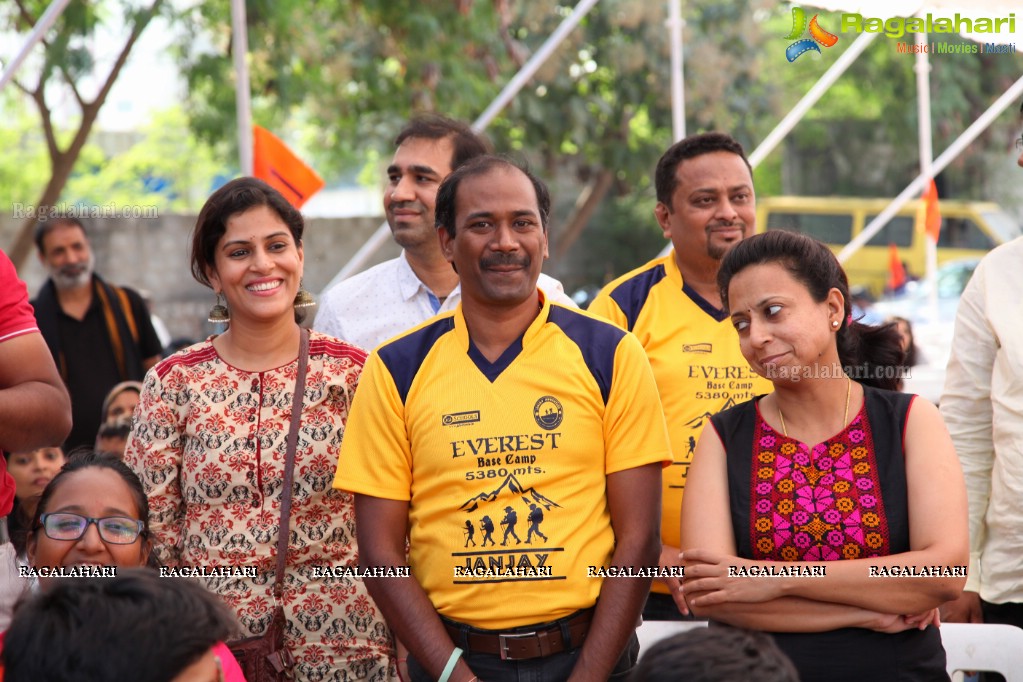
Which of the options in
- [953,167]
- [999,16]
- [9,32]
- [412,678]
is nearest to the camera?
[412,678]

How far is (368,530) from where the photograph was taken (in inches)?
115

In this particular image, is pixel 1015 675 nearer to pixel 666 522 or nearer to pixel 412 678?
pixel 666 522

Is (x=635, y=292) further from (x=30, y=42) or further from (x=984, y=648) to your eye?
(x=30, y=42)

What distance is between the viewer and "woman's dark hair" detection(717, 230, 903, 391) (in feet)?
9.73

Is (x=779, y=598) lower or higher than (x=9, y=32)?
lower

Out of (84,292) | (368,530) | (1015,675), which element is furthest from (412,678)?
(84,292)

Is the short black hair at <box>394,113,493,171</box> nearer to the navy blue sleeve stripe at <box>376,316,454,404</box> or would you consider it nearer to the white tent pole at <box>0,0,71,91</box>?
the navy blue sleeve stripe at <box>376,316,454,404</box>

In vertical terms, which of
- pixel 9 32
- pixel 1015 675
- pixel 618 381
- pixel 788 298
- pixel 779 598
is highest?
pixel 9 32

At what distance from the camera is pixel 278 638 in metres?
3.13

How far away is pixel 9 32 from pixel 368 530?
25.9 ft

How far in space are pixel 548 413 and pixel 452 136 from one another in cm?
161

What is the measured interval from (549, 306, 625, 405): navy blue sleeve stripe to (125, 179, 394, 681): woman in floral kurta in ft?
2.04

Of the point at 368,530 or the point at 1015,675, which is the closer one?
the point at 368,530

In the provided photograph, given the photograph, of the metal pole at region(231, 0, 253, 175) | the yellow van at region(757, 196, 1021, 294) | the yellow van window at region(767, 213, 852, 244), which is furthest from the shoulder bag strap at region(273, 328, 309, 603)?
the yellow van window at region(767, 213, 852, 244)
